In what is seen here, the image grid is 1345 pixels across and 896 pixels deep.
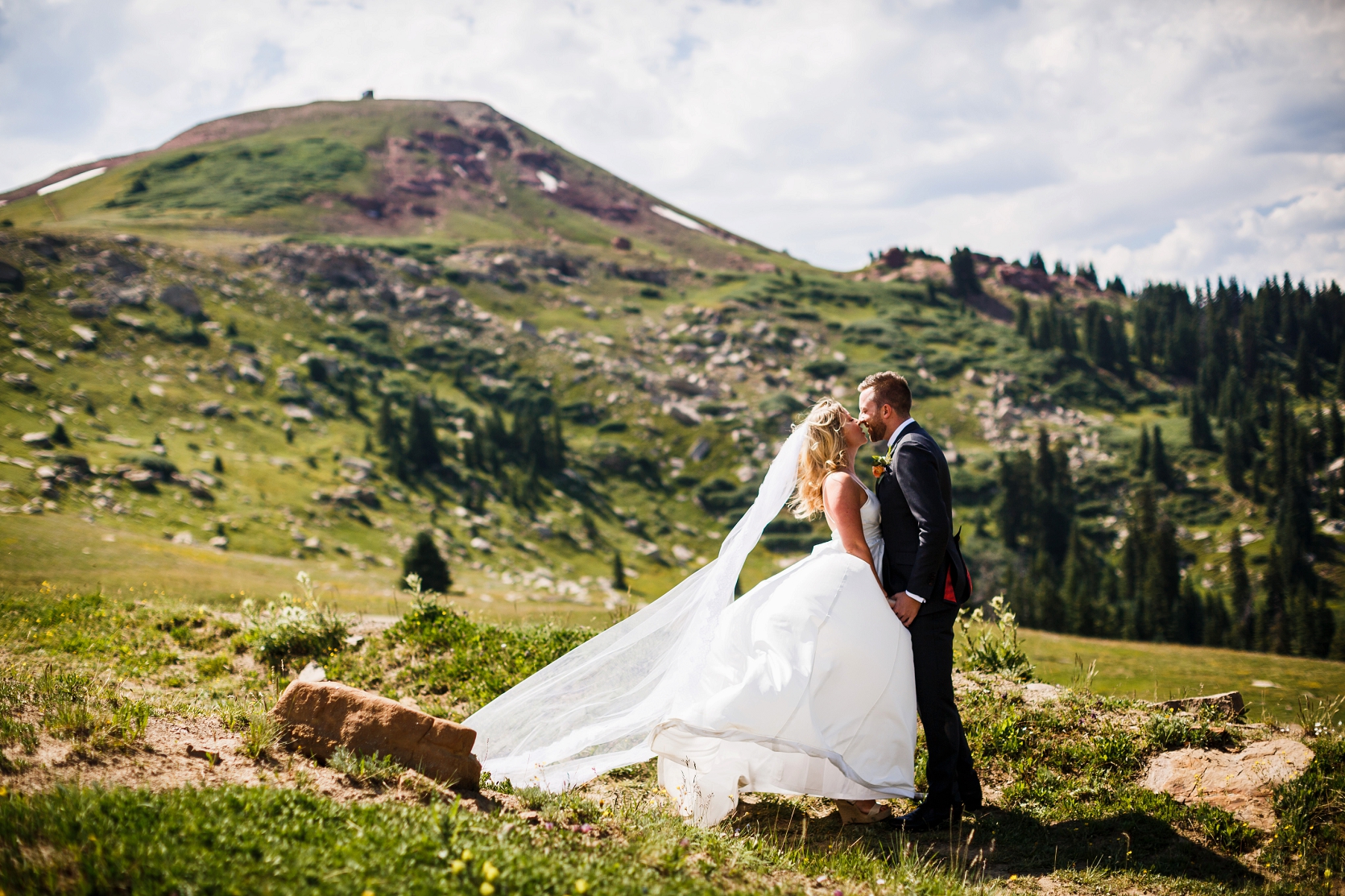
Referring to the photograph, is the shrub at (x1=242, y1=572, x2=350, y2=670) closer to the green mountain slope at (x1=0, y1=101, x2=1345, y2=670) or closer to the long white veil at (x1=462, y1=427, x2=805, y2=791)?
the long white veil at (x1=462, y1=427, x2=805, y2=791)

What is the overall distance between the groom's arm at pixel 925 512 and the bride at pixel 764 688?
423 millimetres

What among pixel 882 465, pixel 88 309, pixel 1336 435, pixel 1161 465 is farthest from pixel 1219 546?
pixel 88 309

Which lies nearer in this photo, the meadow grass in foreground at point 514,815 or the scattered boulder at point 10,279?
the meadow grass in foreground at point 514,815

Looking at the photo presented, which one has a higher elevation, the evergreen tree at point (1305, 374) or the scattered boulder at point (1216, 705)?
the evergreen tree at point (1305, 374)

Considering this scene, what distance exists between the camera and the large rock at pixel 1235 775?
22.6ft

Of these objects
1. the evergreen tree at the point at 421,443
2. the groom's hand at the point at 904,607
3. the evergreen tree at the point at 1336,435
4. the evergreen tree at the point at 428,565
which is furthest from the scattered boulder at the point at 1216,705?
the evergreen tree at the point at 1336,435

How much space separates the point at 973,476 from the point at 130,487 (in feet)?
423

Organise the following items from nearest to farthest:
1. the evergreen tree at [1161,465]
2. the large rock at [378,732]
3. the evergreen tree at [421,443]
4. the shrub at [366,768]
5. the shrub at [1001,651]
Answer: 1. the shrub at [366,768]
2. the large rock at [378,732]
3. the shrub at [1001,651]
4. the evergreen tree at [421,443]
5. the evergreen tree at [1161,465]

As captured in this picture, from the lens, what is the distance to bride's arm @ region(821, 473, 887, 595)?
23.4 feet

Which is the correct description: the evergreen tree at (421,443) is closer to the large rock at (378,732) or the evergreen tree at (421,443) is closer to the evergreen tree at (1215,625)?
the large rock at (378,732)

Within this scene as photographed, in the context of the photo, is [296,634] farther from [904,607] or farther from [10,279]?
[10,279]

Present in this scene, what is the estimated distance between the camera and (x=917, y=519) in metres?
6.93

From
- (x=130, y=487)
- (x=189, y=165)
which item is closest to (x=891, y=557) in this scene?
(x=130, y=487)

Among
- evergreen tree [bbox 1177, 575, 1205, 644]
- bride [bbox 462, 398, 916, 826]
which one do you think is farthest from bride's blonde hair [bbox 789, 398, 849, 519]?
evergreen tree [bbox 1177, 575, 1205, 644]
